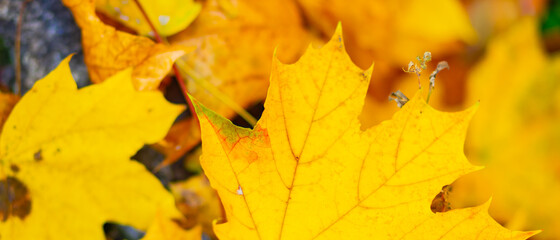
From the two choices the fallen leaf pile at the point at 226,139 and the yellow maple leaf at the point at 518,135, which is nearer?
the fallen leaf pile at the point at 226,139

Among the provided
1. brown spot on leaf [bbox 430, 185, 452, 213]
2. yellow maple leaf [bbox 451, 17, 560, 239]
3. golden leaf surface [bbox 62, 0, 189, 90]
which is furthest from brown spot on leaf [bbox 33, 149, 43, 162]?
yellow maple leaf [bbox 451, 17, 560, 239]

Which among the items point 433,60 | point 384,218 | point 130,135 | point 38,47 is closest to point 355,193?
point 384,218

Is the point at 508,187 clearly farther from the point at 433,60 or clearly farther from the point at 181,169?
the point at 181,169

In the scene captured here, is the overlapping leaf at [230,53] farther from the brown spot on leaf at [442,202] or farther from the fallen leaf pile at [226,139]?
the brown spot on leaf at [442,202]

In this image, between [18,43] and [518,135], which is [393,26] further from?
[18,43]

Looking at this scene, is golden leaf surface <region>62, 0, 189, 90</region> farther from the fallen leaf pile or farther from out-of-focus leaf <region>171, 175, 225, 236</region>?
out-of-focus leaf <region>171, 175, 225, 236</region>

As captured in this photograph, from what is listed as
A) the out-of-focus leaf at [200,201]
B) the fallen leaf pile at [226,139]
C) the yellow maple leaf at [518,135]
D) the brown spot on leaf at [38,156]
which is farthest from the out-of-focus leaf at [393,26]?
the brown spot on leaf at [38,156]
